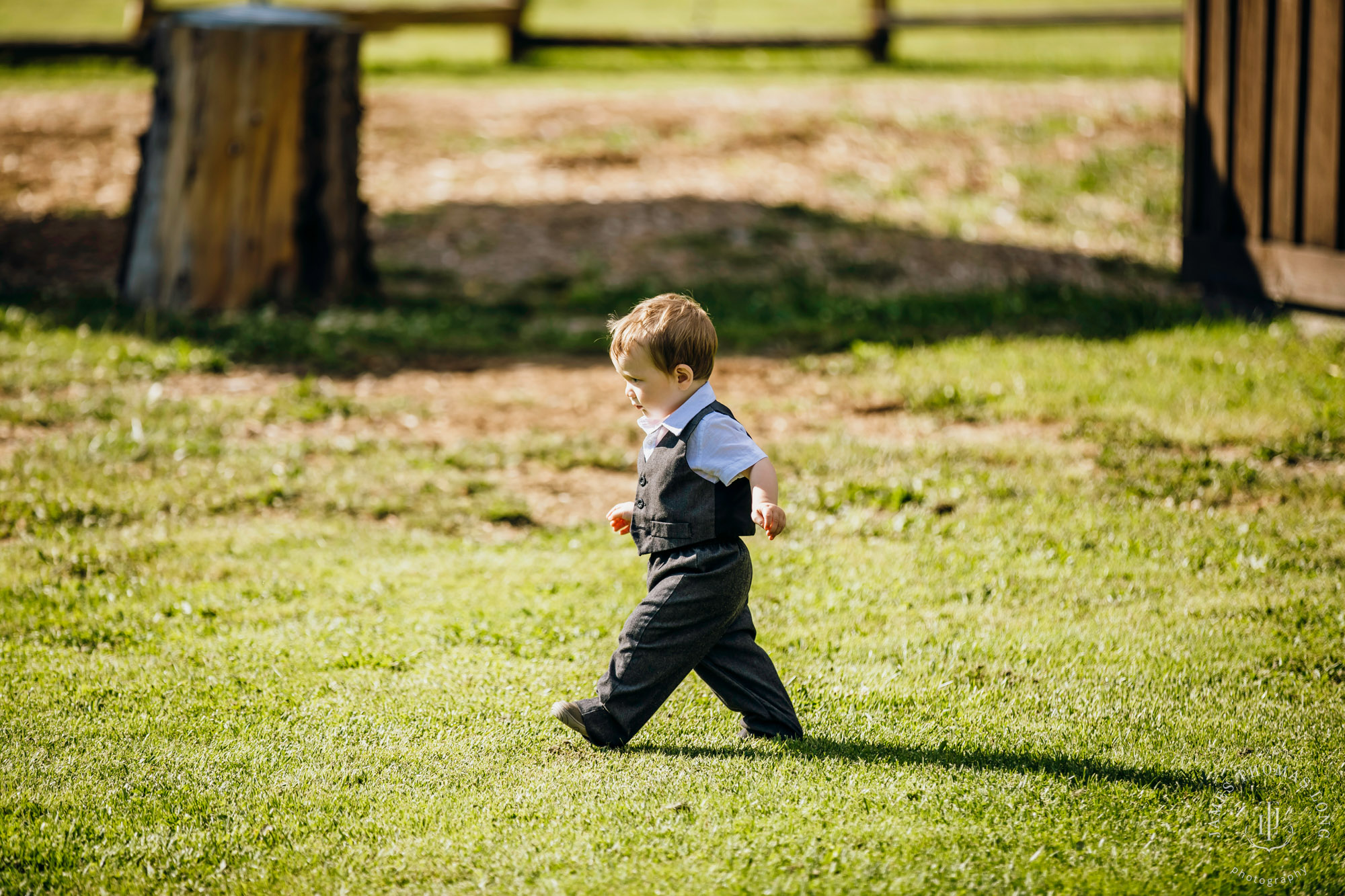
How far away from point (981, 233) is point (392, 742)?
29.0ft

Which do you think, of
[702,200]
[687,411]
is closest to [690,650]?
[687,411]

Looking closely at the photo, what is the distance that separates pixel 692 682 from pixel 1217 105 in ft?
23.3

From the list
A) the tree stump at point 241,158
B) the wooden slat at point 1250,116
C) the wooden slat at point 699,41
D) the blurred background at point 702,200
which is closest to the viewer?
the wooden slat at point 1250,116

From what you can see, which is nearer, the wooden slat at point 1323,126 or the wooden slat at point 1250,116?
the wooden slat at point 1323,126

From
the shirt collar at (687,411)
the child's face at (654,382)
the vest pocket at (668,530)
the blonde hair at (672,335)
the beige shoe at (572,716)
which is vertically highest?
the blonde hair at (672,335)

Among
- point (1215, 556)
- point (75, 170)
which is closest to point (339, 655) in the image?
point (1215, 556)

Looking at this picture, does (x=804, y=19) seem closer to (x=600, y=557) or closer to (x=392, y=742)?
(x=600, y=557)

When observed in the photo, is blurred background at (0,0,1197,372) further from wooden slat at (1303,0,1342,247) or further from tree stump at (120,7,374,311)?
wooden slat at (1303,0,1342,247)

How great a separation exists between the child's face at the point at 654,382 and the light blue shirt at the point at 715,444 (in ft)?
0.12

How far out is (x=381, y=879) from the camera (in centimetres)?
312

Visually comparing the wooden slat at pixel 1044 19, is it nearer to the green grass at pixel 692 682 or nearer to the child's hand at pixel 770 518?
the green grass at pixel 692 682

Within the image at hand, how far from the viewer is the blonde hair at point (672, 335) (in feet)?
11.8

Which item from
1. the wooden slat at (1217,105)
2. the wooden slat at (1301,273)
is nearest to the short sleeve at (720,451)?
the wooden slat at (1301,273)

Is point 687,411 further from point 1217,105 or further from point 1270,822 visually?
point 1217,105
